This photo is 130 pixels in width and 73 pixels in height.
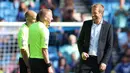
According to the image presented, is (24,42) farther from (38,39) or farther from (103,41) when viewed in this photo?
(103,41)

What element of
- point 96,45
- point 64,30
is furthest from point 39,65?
point 64,30

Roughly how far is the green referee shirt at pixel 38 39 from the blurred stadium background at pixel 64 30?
3.34 m

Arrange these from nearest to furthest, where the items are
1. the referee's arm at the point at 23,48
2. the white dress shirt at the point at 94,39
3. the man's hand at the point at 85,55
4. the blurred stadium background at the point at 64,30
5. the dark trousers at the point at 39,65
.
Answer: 1. the dark trousers at the point at 39,65
2. the man's hand at the point at 85,55
3. the white dress shirt at the point at 94,39
4. the referee's arm at the point at 23,48
5. the blurred stadium background at the point at 64,30

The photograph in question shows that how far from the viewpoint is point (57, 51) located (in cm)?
1156

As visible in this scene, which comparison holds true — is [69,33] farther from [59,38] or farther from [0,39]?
[0,39]

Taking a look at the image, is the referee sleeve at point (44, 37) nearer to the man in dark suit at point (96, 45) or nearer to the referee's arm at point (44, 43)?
the referee's arm at point (44, 43)

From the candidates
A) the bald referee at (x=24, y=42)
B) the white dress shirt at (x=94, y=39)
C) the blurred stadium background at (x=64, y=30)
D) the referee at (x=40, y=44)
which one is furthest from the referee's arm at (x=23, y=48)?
the blurred stadium background at (x=64, y=30)

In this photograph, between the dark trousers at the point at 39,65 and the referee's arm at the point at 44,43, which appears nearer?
the referee's arm at the point at 44,43

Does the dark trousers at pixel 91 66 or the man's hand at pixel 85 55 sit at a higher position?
the man's hand at pixel 85 55

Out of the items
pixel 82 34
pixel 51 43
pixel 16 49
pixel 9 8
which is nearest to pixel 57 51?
pixel 51 43

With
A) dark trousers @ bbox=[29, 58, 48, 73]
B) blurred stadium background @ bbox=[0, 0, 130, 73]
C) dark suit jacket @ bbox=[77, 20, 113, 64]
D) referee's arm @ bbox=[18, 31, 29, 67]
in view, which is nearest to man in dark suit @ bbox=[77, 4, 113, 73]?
dark suit jacket @ bbox=[77, 20, 113, 64]

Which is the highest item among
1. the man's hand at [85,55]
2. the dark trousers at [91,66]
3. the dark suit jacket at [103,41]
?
the dark suit jacket at [103,41]

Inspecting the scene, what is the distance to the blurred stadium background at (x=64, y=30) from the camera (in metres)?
10.9

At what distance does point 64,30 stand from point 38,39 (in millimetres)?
4313
